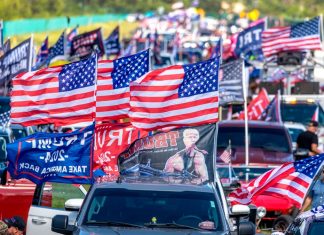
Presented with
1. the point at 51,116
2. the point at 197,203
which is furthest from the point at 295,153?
the point at 197,203

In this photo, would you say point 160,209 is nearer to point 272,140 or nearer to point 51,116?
point 51,116

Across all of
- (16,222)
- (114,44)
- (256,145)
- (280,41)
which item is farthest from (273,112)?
(114,44)

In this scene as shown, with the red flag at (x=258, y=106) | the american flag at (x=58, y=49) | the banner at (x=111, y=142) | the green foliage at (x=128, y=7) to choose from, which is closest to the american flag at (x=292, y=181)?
the banner at (x=111, y=142)

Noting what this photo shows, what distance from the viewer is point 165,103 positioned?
672 inches

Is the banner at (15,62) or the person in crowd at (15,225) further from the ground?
the banner at (15,62)

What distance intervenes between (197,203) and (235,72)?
12.6 meters

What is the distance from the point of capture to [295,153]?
23953mm

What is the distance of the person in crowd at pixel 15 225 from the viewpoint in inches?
582

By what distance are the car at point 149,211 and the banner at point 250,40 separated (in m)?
23.3

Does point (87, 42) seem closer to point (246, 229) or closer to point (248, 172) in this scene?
point (248, 172)

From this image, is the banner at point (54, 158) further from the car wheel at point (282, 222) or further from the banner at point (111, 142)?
the car wheel at point (282, 222)

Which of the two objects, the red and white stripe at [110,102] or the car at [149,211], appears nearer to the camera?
the car at [149,211]

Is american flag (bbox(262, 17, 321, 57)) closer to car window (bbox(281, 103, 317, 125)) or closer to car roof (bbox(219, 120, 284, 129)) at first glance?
car window (bbox(281, 103, 317, 125))

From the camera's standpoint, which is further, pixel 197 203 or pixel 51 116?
pixel 51 116
